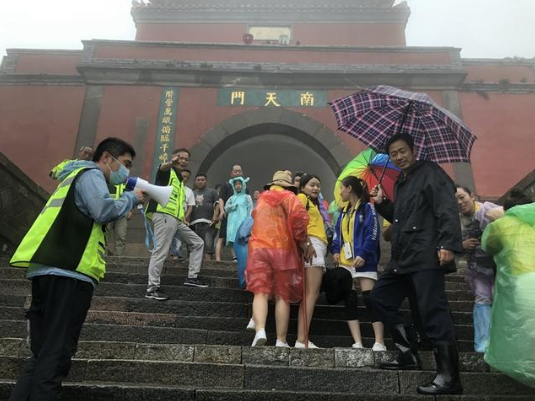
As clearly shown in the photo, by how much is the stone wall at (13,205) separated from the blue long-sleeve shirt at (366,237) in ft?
17.3

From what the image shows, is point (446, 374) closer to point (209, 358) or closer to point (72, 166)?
point (209, 358)

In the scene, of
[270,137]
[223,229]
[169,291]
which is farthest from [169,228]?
[270,137]

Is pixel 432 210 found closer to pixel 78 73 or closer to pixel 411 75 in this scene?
pixel 411 75

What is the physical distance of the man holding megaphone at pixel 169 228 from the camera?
16.6 feet

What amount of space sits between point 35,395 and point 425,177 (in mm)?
2877

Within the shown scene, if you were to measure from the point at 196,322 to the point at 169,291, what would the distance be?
822 mm

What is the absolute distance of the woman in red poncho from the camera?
394 cm

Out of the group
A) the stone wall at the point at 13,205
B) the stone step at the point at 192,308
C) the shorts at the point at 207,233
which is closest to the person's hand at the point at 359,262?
the stone step at the point at 192,308

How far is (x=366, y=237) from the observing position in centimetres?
437

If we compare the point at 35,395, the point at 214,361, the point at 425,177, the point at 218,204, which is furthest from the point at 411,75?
the point at 35,395

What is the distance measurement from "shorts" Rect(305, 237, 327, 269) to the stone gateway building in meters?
6.80

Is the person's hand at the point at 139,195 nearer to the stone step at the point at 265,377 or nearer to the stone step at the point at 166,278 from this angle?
the stone step at the point at 265,377

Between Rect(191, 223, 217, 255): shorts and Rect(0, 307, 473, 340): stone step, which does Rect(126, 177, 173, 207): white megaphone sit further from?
Rect(191, 223, 217, 255): shorts

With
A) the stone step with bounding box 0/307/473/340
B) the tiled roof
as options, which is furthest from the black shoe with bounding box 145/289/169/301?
the tiled roof
